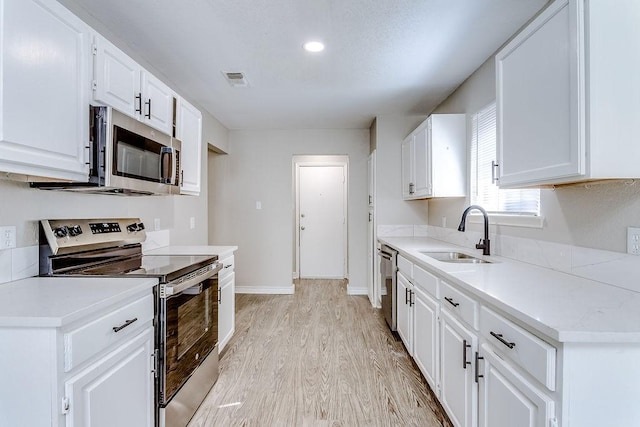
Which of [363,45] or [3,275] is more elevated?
[363,45]

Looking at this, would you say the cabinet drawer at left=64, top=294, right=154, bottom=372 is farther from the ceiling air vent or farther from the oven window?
the ceiling air vent

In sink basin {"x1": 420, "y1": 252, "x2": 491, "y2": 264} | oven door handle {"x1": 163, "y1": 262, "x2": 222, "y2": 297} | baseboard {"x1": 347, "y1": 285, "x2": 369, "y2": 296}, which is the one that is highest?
sink basin {"x1": 420, "y1": 252, "x2": 491, "y2": 264}

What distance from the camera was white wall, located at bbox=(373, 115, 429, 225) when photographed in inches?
158

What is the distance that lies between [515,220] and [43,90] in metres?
2.62

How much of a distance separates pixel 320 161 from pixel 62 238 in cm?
432

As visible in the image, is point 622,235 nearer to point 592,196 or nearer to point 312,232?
point 592,196

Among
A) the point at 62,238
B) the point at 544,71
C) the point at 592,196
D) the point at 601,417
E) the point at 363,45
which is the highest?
the point at 363,45

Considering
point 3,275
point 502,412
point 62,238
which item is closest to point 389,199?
point 502,412

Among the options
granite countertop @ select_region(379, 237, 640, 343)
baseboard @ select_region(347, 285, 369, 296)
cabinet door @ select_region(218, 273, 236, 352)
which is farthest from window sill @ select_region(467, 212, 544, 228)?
baseboard @ select_region(347, 285, 369, 296)

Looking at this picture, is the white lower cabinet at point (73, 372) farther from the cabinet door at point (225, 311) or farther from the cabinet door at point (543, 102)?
the cabinet door at point (543, 102)

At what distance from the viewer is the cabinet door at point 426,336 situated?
79.0 inches

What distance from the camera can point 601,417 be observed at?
96cm

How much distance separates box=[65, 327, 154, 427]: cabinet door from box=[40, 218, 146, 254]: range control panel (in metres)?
0.65

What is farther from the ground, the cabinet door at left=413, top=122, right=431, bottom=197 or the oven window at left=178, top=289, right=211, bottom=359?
the cabinet door at left=413, top=122, right=431, bottom=197
